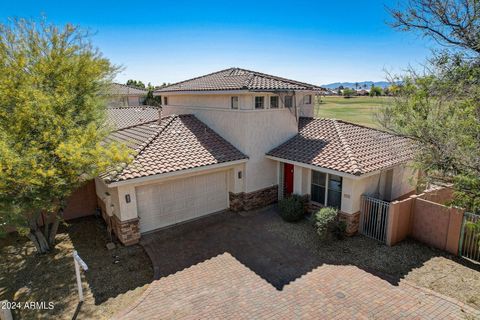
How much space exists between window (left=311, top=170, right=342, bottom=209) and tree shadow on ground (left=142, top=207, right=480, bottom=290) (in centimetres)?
137

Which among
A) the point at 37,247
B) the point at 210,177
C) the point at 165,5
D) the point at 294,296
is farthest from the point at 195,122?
the point at 294,296

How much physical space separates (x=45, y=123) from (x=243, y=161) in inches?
328

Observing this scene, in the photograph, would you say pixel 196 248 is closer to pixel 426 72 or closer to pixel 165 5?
pixel 426 72

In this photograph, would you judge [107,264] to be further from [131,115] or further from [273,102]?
[131,115]

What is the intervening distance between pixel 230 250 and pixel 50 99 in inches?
336

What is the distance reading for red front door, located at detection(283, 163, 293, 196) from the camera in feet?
50.9

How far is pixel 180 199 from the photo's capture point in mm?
13406

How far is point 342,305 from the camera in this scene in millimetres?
8102

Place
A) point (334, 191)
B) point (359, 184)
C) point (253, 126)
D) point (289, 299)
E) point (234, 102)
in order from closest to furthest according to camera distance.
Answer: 1. point (289, 299)
2. point (359, 184)
3. point (334, 191)
4. point (253, 126)
5. point (234, 102)

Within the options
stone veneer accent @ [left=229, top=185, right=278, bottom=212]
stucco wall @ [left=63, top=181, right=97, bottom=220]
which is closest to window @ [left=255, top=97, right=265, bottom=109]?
stone veneer accent @ [left=229, top=185, right=278, bottom=212]

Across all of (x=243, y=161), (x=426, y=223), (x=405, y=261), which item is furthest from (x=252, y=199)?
(x=426, y=223)

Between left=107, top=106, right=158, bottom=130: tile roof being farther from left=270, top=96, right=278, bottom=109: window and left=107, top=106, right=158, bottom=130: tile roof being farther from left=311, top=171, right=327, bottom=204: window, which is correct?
left=311, top=171, right=327, bottom=204: window

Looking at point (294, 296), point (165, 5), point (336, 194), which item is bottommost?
point (294, 296)

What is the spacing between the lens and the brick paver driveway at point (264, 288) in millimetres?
7863
